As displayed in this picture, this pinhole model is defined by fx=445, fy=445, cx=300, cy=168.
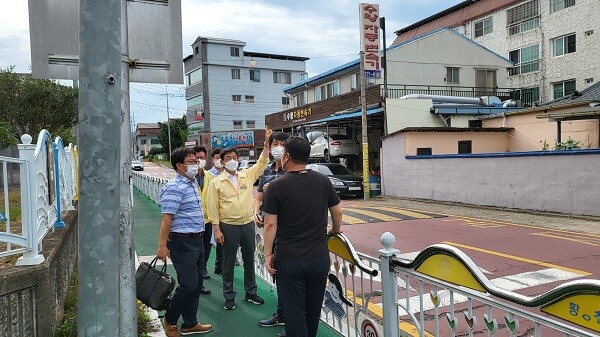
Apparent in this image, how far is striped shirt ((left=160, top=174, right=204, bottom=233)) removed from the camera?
407cm

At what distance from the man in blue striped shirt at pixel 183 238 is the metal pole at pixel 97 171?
2.05m

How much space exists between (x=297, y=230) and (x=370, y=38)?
1579 centimetres

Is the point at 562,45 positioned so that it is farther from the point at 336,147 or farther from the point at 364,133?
the point at 364,133

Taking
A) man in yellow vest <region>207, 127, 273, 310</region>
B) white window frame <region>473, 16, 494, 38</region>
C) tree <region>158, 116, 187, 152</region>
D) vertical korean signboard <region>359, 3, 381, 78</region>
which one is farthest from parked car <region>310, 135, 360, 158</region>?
tree <region>158, 116, 187, 152</region>

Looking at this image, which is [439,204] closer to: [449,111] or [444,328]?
[449,111]

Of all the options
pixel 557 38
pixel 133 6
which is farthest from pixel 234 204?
pixel 557 38

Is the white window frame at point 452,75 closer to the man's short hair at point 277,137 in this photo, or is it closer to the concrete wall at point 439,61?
the concrete wall at point 439,61

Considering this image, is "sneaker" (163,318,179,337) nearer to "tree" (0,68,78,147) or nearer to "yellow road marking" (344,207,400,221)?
"yellow road marking" (344,207,400,221)

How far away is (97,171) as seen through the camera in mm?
1951

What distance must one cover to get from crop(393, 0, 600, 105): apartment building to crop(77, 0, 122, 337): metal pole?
2793 cm

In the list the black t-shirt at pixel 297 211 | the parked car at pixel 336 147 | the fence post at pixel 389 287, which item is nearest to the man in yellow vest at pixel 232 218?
the black t-shirt at pixel 297 211

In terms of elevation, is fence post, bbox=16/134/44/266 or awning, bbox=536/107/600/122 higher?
awning, bbox=536/107/600/122

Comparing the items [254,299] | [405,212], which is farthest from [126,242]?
[405,212]

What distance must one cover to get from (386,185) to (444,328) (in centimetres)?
1405
